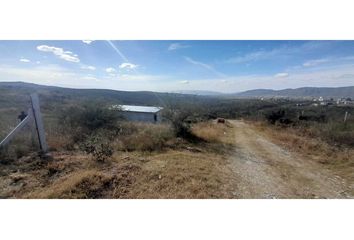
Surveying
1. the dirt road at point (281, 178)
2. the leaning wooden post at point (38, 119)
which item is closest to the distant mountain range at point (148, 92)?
the dirt road at point (281, 178)

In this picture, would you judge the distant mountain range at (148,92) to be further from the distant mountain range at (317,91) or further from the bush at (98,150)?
the bush at (98,150)

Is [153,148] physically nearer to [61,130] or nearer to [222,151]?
[222,151]

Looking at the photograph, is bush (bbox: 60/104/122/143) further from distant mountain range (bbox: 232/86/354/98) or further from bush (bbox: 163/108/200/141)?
distant mountain range (bbox: 232/86/354/98)

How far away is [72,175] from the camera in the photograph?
151 inches

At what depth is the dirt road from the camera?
12.6 feet

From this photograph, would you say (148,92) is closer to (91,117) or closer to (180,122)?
(180,122)

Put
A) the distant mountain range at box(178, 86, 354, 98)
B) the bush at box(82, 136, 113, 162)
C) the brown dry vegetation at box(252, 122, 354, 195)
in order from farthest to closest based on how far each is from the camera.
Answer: the distant mountain range at box(178, 86, 354, 98) < the brown dry vegetation at box(252, 122, 354, 195) < the bush at box(82, 136, 113, 162)

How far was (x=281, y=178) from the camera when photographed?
4.59 metres

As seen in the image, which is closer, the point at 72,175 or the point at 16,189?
the point at 16,189

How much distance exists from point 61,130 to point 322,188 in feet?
23.3

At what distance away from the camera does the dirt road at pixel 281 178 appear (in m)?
3.84

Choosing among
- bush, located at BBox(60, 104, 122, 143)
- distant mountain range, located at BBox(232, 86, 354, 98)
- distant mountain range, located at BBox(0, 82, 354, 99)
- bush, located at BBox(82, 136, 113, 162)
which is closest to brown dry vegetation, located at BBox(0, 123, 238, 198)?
bush, located at BBox(82, 136, 113, 162)
